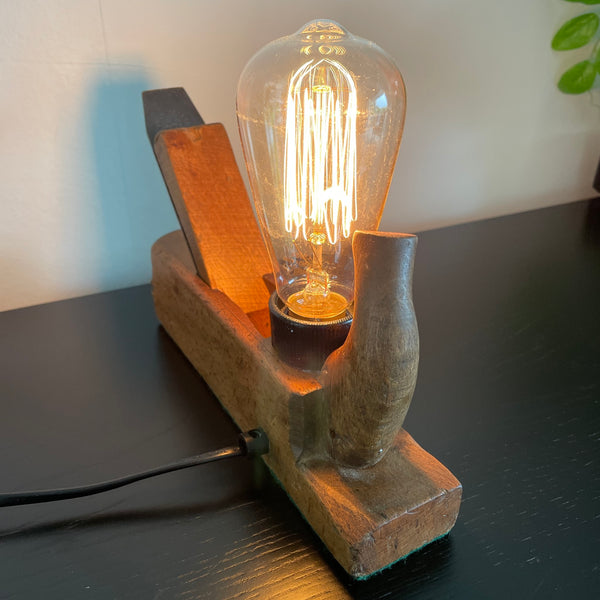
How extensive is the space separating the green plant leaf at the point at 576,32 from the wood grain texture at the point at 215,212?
666mm

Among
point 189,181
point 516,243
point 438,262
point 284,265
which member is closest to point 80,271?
point 189,181

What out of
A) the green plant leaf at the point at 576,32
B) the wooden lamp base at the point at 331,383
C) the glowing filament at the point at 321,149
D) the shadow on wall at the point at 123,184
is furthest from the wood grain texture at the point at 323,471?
Result: the green plant leaf at the point at 576,32

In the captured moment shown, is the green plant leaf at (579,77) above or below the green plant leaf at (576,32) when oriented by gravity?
below

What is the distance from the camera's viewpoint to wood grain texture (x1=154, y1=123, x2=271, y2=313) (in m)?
0.64

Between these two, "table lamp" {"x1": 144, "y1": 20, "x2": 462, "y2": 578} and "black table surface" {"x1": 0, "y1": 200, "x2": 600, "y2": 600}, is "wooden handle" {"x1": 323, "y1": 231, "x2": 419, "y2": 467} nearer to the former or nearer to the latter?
"table lamp" {"x1": 144, "y1": 20, "x2": 462, "y2": 578}

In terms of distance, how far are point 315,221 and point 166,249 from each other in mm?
244

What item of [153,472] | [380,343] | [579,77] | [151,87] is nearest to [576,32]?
[579,77]

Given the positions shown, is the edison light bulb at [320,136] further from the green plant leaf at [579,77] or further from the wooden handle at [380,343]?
the green plant leaf at [579,77]

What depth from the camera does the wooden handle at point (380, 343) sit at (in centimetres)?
41

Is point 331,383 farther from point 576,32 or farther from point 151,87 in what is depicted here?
point 576,32

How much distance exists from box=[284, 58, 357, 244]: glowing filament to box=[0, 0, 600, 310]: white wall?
0.34 meters

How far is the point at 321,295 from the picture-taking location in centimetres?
56

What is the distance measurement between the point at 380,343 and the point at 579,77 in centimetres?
88

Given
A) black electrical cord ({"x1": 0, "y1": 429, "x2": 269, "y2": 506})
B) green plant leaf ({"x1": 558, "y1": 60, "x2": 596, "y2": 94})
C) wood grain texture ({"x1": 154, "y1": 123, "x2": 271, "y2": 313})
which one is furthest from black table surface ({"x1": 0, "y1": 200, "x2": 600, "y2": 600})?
green plant leaf ({"x1": 558, "y1": 60, "x2": 596, "y2": 94})
